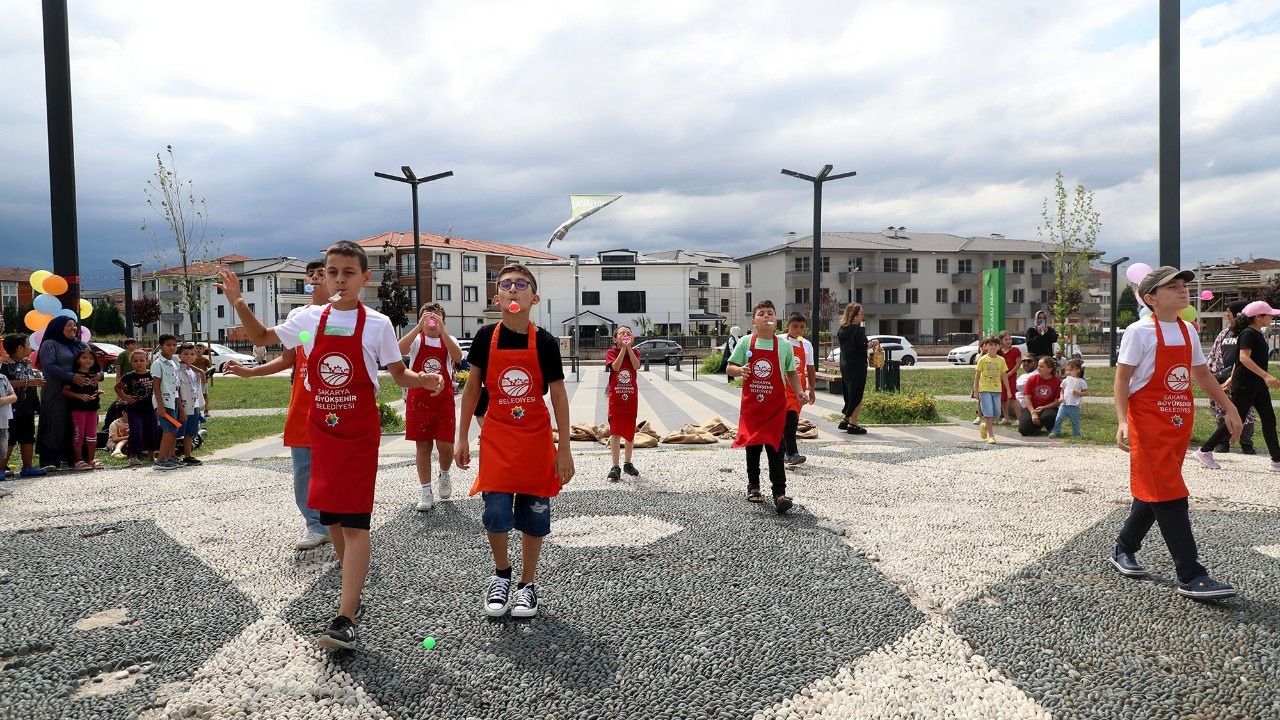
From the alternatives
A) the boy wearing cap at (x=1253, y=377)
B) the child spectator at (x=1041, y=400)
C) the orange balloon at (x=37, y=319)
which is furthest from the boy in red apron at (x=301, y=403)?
the child spectator at (x=1041, y=400)

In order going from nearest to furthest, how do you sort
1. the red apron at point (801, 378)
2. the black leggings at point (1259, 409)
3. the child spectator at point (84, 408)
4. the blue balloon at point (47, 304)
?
the red apron at point (801, 378) < the black leggings at point (1259, 409) < the child spectator at point (84, 408) < the blue balloon at point (47, 304)

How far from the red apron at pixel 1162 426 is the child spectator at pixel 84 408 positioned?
9.91 metres

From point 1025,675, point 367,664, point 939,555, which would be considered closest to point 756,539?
point 939,555

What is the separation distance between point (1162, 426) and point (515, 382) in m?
3.47

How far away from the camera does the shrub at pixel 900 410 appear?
12.3 metres

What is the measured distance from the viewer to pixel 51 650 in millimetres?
3320

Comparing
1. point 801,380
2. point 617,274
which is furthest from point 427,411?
point 617,274

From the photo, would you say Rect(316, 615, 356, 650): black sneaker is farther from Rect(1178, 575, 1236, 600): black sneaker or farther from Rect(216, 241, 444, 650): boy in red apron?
Rect(1178, 575, 1236, 600): black sneaker

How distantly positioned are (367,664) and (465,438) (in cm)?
116

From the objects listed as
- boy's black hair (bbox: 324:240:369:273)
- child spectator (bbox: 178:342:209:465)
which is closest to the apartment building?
child spectator (bbox: 178:342:209:465)

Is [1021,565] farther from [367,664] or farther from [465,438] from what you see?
[367,664]

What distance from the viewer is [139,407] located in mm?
9008

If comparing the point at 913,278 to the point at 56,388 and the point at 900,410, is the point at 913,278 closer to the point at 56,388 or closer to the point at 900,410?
the point at 900,410

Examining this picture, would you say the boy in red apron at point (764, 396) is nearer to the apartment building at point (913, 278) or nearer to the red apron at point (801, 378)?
the red apron at point (801, 378)
